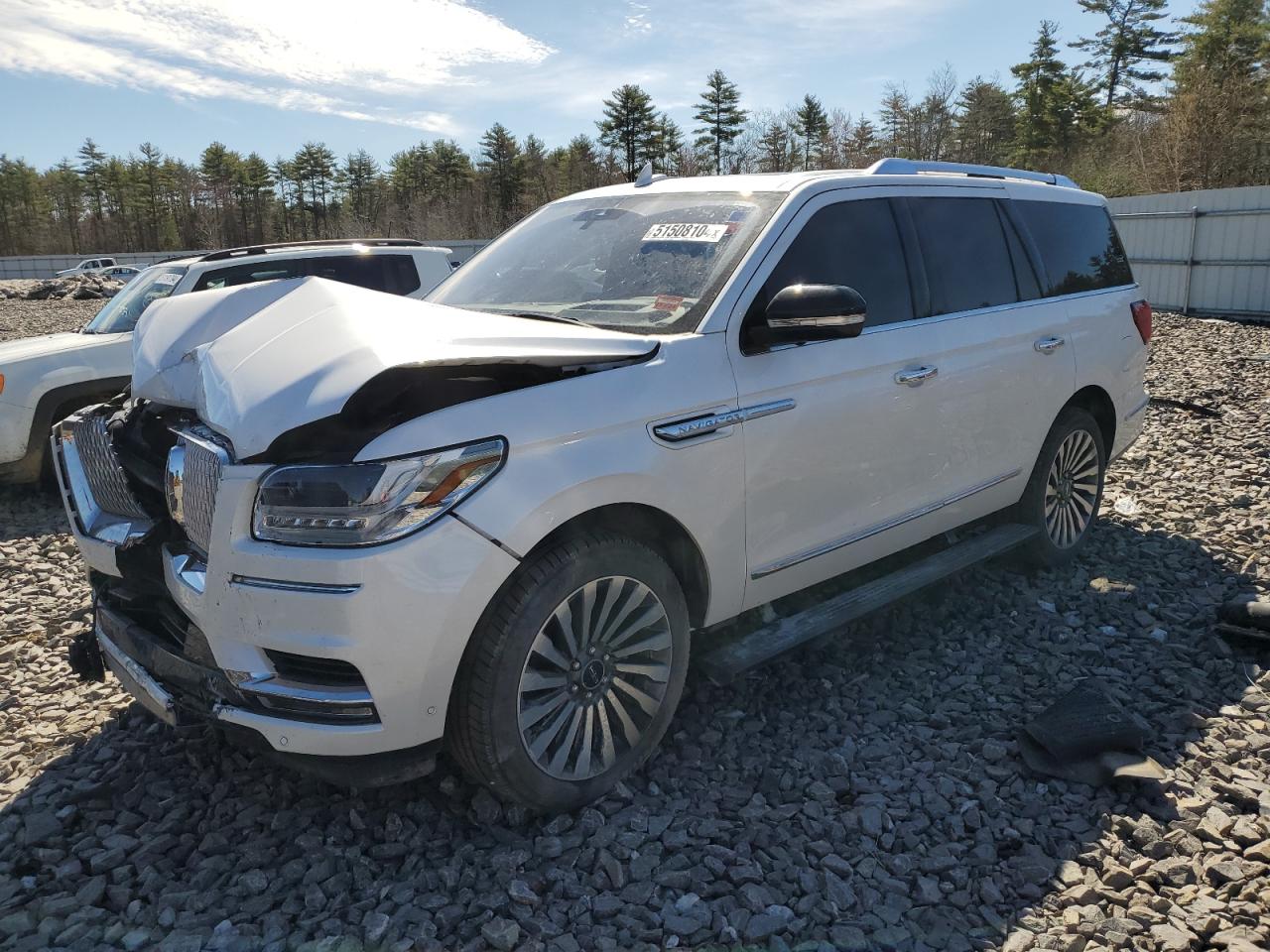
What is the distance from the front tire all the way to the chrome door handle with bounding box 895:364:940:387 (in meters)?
1.44

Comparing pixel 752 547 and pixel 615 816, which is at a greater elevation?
pixel 752 547

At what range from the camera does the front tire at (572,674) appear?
8.91 feet

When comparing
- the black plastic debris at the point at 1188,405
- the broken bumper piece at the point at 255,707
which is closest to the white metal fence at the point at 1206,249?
the black plastic debris at the point at 1188,405

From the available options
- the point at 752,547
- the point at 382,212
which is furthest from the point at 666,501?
the point at 382,212

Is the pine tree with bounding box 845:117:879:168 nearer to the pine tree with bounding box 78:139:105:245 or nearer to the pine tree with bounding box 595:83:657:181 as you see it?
the pine tree with bounding box 595:83:657:181

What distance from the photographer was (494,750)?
2.74m

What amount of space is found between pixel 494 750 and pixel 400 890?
50 centimetres

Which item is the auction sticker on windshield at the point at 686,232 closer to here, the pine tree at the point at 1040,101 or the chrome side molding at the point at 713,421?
the chrome side molding at the point at 713,421

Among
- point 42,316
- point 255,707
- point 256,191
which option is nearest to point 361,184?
point 256,191

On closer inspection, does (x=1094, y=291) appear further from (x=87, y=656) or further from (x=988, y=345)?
(x=87, y=656)

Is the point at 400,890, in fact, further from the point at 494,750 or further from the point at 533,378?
the point at 533,378

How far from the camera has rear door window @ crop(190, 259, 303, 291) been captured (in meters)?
7.92

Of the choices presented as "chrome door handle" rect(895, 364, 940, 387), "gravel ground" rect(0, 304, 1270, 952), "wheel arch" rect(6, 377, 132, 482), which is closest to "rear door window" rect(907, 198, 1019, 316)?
"chrome door handle" rect(895, 364, 940, 387)

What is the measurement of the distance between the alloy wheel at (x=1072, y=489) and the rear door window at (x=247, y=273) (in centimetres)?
612
